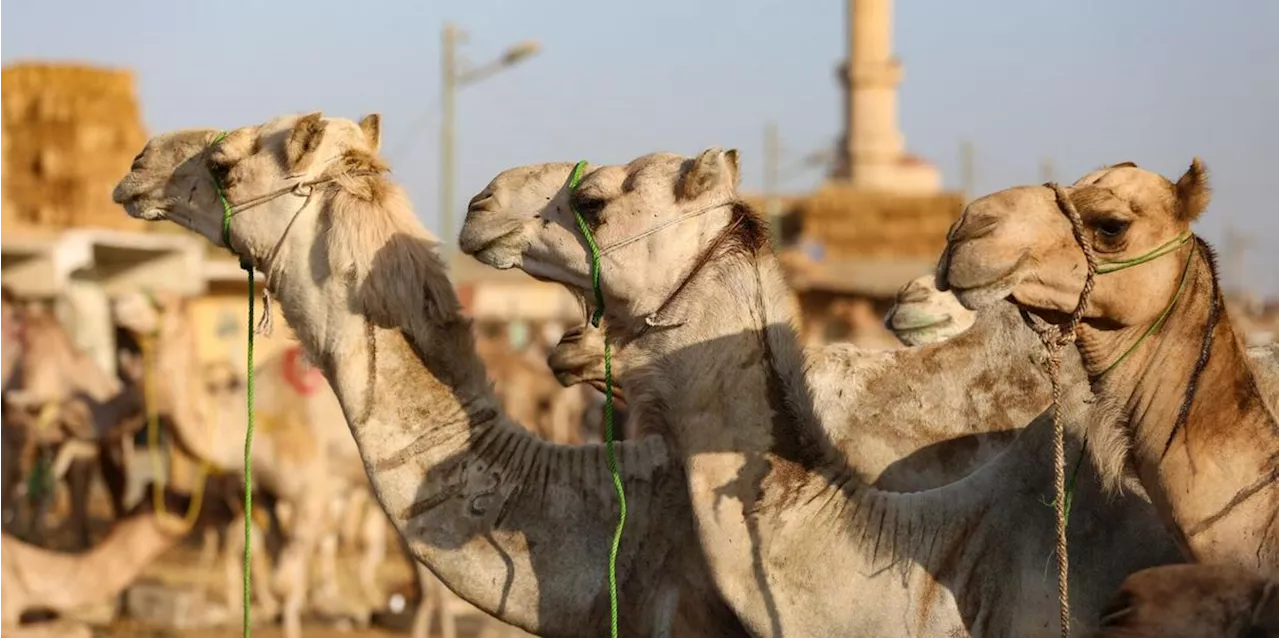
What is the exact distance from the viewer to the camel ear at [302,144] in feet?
19.0

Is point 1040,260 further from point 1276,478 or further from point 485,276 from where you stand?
point 485,276

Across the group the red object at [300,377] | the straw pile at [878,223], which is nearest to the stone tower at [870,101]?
the straw pile at [878,223]

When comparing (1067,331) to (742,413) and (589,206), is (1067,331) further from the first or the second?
(589,206)

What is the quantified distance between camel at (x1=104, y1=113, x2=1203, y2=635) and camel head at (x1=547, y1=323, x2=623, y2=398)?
0.49 meters

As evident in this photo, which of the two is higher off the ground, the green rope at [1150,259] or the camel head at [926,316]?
the green rope at [1150,259]

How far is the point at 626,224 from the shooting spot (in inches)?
201

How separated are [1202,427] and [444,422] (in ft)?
7.50

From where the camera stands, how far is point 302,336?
5.89 m

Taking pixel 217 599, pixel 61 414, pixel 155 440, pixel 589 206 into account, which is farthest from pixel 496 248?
pixel 61 414

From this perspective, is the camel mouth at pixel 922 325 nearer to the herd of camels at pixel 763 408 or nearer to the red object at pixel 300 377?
the herd of camels at pixel 763 408

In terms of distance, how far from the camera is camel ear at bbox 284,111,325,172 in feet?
19.0

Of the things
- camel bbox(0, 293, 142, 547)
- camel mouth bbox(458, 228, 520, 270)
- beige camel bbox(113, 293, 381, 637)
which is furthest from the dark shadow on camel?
camel bbox(0, 293, 142, 547)

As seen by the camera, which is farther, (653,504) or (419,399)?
(419,399)

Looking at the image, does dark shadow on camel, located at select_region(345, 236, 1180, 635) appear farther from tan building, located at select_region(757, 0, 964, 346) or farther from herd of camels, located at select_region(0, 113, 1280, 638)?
tan building, located at select_region(757, 0, 964, 346)
